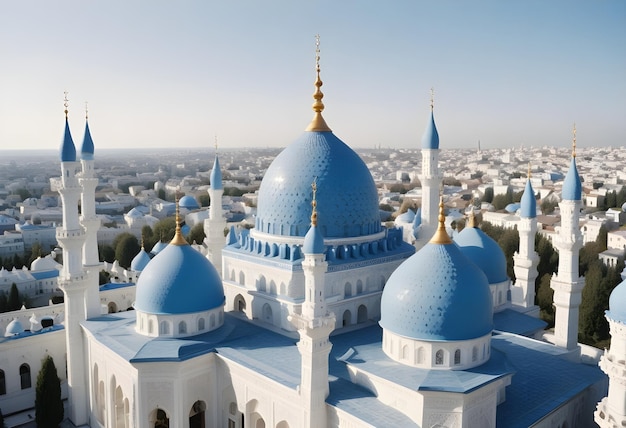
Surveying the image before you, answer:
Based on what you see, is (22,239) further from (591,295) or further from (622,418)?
(622,418)

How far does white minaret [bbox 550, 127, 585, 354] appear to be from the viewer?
11922 millimetres

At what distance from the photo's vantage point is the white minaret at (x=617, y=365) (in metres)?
8.17

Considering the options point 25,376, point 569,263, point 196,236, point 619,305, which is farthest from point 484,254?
point 196,236

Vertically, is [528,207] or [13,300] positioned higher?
[528,207]

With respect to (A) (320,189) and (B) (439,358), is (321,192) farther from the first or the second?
(B) (439,358)

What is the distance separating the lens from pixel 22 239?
38062 mm

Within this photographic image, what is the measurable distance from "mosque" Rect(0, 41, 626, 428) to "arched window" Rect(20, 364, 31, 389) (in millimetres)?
400

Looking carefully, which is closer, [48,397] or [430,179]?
[48,397]

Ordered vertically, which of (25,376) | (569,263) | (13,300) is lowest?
(25,376)

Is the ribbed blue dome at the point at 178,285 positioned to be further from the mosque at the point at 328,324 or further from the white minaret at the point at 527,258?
the white minaret at the point at 527,258

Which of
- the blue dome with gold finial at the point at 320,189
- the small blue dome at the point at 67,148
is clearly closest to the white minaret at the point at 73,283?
the small blue dome at the point at 67,148

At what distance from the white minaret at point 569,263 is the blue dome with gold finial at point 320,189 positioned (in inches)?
175

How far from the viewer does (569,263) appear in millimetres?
12234

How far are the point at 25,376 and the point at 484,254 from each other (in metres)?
13.3
